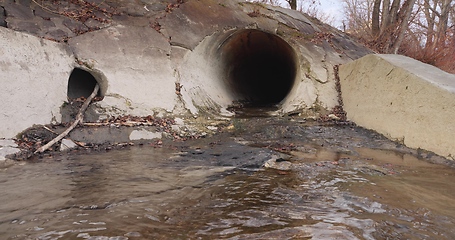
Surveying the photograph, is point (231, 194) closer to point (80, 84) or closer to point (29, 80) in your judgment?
point (29, 80)

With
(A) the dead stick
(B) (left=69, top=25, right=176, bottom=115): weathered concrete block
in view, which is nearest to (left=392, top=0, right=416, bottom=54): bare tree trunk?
(B) (left=69, top=25, right=176, bottom=115): weathered concrete block

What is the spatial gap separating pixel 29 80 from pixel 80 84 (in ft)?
5.75

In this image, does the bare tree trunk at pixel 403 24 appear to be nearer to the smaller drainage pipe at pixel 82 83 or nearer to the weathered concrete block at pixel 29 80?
the smaller drainage pipe at pixel 82 83

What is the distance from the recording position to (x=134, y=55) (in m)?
7.25

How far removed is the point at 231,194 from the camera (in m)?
3.17

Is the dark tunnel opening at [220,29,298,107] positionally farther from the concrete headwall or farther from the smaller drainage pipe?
the smaller drainage pipe

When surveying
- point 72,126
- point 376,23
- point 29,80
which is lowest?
point 72,126

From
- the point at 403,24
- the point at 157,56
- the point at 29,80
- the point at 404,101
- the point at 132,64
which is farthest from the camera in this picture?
the point at 403,24

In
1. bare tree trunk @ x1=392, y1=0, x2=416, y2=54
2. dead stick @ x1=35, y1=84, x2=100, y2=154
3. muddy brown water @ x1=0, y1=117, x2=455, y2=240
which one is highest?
bare tree trunk @ x1=392, y1=0, x2=416, y2=54

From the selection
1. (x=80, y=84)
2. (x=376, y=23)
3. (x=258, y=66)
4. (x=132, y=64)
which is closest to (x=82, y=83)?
(x=80, y=84)

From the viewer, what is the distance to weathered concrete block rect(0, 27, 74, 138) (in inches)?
196

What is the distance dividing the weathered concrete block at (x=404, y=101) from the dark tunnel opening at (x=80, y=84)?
618 centimetres

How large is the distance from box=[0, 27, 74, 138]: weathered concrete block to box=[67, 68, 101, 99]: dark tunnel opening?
33.4 inches

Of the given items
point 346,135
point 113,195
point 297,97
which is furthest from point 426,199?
point 297,97
